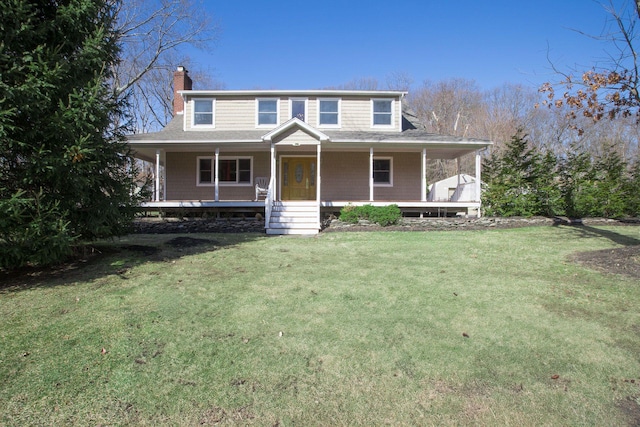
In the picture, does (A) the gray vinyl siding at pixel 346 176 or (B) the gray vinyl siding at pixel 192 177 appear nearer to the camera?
(B) the gray vinyl siding at pixel 192 177

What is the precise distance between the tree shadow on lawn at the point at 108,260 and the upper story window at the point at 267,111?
742 cm

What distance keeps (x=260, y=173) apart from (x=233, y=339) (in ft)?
40.0

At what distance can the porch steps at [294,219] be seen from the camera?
38.3 ft

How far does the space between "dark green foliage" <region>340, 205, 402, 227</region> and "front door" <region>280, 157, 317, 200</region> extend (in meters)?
3.37

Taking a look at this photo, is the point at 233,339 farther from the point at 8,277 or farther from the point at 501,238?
the point at 501,238

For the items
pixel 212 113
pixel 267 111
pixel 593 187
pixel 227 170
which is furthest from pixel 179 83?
pixel 593 187

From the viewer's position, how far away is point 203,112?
15875 millimetres

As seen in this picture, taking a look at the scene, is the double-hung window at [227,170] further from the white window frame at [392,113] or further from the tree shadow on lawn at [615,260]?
the tree shadow on lawn at [615,260]

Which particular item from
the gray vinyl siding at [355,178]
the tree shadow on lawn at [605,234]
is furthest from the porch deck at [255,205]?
the tree shadow on lawn at [605,234]

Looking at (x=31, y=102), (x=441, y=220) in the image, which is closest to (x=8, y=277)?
(x=31, y=102)

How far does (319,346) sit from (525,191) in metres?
12.7

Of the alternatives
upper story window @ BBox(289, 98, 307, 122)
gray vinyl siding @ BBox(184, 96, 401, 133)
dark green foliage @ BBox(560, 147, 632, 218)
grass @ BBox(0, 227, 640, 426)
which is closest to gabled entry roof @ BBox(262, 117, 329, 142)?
gray vinyl siding @ BBox(184, 96, 401, 133)

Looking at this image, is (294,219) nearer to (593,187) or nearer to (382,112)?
(382,112)

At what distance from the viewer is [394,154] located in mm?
15680
